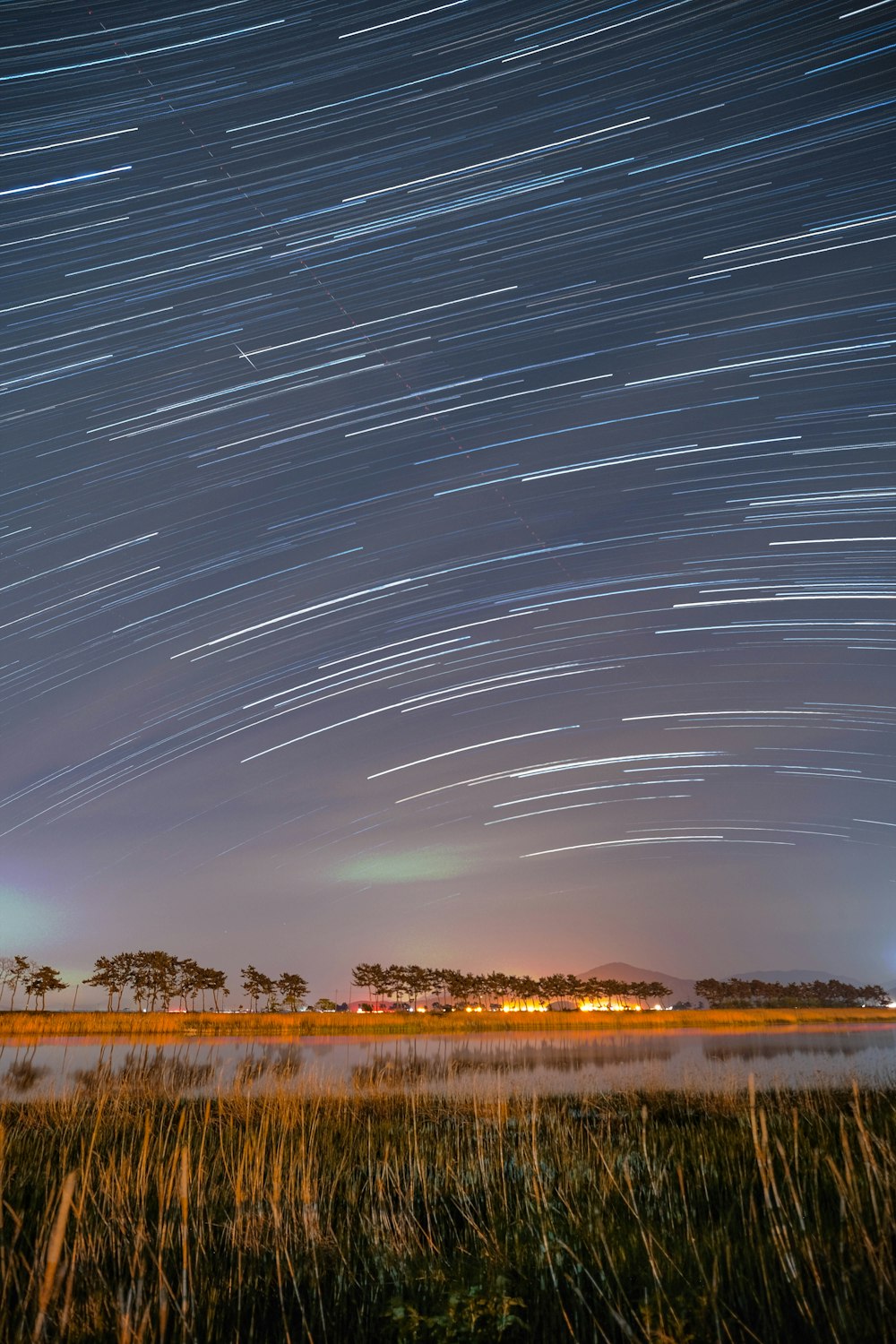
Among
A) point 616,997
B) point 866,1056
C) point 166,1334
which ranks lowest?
point 616,997

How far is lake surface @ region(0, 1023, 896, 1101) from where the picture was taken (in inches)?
688

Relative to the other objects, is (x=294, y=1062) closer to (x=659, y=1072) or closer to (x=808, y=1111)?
(x=659, y=1072)

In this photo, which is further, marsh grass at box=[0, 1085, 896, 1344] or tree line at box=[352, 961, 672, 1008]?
tree line at box=[352, 961, 672, 1008]

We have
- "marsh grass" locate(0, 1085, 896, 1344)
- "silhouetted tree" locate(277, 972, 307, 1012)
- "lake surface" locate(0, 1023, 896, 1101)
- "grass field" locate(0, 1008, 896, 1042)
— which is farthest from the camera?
"silhouetted tree" locate(277, 972, 307, 1012)

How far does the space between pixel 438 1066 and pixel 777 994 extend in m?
183

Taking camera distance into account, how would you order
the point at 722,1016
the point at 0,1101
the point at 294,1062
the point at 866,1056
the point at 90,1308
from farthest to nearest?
the point at 722,1016
the point at 866,1056
the point at 294,1062
the point at 0,1101
the point at 90,1308

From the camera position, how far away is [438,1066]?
2612 cm

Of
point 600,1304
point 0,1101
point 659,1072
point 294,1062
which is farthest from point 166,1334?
point 294,1062

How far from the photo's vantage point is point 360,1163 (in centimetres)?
1008

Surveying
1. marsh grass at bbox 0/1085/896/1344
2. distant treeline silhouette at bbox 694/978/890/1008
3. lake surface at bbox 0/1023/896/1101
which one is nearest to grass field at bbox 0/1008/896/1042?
lake surface at bbox 0/1023/896/1101

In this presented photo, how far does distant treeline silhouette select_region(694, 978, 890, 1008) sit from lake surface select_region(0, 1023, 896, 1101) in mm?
126523

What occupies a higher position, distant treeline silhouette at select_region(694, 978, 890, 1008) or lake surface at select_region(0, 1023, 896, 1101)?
lake surface at select_region(0, 1023, 896, 1101)

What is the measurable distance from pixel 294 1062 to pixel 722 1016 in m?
73.5

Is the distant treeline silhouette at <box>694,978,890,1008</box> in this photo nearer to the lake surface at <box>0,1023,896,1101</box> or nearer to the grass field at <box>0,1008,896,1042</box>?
the grass field at <box>0,1008,896,1042</box>
